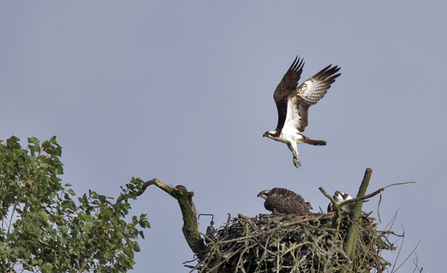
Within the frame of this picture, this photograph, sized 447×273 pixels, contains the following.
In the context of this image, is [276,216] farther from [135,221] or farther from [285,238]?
[135,221]

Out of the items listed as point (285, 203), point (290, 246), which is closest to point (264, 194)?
point (285, 203)

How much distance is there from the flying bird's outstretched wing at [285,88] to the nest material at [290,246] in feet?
11.1

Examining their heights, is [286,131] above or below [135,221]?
above

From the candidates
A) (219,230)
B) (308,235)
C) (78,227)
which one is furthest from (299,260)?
(78,227)

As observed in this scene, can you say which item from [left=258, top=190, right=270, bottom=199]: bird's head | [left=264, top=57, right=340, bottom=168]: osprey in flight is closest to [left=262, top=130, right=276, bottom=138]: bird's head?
[left=264, top=57, right=340, bottom=168]: osprey in flight

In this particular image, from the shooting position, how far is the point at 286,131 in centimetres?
1047

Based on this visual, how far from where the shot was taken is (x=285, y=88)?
34.4 feet

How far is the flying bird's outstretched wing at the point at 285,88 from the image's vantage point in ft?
34.0

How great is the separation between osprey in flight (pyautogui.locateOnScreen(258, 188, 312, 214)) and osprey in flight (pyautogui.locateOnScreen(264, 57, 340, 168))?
1.70 m

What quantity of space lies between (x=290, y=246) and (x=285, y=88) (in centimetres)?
451

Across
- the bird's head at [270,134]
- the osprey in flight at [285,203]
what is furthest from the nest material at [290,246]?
the bird's head at [270,134]

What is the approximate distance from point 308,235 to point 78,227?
2778 millimetres

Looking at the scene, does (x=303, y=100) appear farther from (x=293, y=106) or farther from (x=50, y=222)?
(x=50, y=222)

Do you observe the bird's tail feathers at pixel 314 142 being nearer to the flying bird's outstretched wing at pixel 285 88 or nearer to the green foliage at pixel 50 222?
the flying bird's outstretched wing at pixel 285 88
